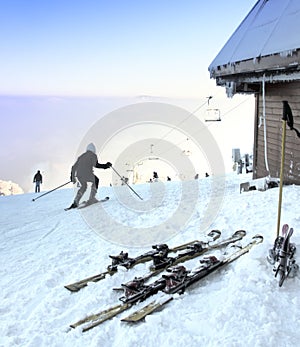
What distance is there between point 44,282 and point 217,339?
8.67ft

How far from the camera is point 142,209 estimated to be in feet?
28.3

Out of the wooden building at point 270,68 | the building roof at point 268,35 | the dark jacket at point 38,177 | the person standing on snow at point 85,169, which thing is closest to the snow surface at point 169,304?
the wooden building at point 270,68

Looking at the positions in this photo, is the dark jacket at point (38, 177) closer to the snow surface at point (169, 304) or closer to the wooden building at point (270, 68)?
the snow surface at point (169, 304)

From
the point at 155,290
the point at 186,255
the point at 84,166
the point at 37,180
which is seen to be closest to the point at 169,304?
the point at 155,290

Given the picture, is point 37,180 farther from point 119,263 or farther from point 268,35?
point 268,35

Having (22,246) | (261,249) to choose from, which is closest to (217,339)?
(261,249)

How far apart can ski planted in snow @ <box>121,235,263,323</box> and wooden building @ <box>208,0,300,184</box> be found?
2.67 m

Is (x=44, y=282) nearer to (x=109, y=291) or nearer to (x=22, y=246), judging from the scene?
(x=109, y=291)

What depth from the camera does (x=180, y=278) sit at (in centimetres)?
389

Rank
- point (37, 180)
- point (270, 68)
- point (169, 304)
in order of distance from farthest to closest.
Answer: point (37, 180) → point (270, 68) → point (169, 304)

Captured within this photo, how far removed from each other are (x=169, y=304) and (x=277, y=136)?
21.9ft

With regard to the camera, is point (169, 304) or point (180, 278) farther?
point (180, 278)

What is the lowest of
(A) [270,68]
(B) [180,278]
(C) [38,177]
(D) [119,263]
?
(C) [38,177]

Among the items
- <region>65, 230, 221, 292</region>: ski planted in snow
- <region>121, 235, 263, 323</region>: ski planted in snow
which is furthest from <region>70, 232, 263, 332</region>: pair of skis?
<region>65, 230, 221, 292</region>: ski planted in snow
